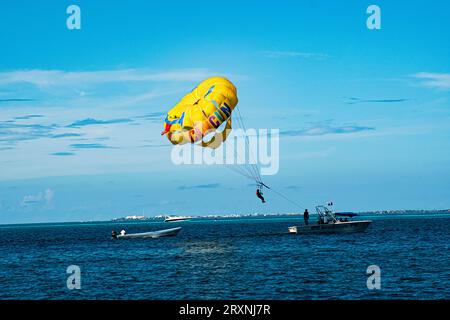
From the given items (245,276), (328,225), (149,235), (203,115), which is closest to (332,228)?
(328,225)

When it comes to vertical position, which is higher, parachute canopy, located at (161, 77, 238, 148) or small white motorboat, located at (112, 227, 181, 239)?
parachute canopy, located at (161, 77, 238, 148)

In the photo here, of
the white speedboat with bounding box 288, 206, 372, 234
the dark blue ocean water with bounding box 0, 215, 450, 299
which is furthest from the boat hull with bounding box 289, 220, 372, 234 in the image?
the dark blue ocean water with bounding box 0, 215, 450, 299

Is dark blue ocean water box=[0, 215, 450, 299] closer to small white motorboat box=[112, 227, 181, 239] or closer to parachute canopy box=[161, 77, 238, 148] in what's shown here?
parachute canopy box=[161, 77, 238, 148]

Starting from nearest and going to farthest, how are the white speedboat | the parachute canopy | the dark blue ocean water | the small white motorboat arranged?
the dark blue ocean water
the parachute canopy
the white speedboat
the small white motorboat

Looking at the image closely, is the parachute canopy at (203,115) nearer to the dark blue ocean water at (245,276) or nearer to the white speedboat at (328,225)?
the dark blue ocean water at (245,276)

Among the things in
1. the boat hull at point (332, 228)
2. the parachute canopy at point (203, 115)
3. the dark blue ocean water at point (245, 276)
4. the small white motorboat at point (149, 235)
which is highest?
the parachute canopy at point (203, 115)

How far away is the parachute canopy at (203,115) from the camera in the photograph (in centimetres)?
4209

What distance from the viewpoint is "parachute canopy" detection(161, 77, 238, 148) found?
42.1 metres

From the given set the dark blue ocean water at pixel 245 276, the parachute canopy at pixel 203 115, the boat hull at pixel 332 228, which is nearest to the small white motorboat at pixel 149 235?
the boat hull at pixel 332 228

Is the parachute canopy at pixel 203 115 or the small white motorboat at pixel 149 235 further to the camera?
the small white motorboat at pixel 149 235

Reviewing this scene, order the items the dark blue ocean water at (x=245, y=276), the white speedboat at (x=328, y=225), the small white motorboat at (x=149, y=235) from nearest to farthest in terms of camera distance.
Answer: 1. the dark blue ocean water at (x=245, y=276)
2. the white speedboat at (x=328, y=225)
3. the small white motorboat at (x=149, y=235)
